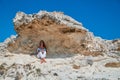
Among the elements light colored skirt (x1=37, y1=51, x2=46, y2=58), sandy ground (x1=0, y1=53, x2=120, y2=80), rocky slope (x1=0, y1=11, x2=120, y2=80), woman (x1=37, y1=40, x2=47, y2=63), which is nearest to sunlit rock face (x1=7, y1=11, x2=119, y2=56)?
rocky slope (x1=0, y1=11, x2=120, y2=80)

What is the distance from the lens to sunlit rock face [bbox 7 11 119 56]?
817 inches

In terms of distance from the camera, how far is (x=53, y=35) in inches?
839

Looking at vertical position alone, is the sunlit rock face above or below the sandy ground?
above

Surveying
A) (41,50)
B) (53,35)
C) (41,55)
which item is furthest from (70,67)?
(53,35)

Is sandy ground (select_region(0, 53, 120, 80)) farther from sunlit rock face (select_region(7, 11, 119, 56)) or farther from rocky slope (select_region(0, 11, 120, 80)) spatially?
sunlit rock face (select_region(7, 11, 119, 56))

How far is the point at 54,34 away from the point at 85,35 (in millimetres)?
2454

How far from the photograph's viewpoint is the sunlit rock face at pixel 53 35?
20.8 metres

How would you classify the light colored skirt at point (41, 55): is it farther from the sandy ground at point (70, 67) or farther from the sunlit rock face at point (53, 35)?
the sunlit rock face at point (53, 35)

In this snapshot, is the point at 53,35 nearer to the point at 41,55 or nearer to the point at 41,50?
the point at 41,50

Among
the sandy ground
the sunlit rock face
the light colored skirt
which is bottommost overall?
the sandy ground

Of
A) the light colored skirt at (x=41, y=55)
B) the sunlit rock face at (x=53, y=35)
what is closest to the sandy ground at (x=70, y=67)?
the light colored skirt at (x=41, y=55)

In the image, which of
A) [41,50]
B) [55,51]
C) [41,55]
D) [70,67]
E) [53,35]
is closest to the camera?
[70,67]

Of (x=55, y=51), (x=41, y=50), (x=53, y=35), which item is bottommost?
(x=41, y=50)

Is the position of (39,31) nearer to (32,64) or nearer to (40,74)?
(32,64)
